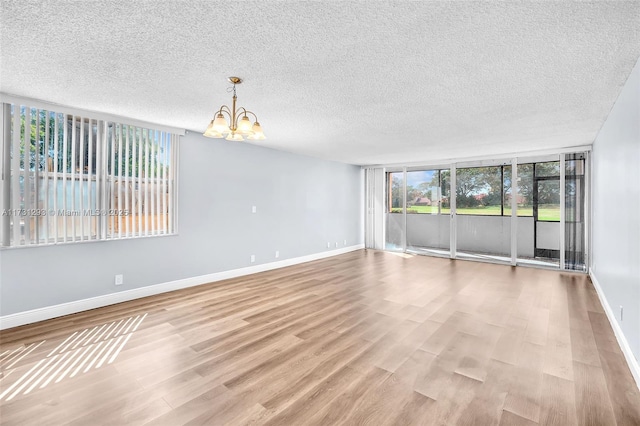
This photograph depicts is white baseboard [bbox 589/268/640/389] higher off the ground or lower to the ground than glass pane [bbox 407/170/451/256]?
lower

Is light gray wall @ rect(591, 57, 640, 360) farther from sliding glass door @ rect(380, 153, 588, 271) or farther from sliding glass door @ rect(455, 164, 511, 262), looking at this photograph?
sliding glass door @ rect(455, 164, 511, 262)

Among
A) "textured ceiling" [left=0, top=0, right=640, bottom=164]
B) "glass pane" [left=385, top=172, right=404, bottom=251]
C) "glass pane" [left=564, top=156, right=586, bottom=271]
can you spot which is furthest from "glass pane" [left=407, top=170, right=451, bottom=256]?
"textured ceiling" [left=0, top=0, right=640, bottom=164]

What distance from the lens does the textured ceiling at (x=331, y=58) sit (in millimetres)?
1738

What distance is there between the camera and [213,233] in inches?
194

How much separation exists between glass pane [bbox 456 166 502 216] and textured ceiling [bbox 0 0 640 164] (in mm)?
2762

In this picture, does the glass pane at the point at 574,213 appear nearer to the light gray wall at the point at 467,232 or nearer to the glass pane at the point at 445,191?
the light gray wall at the point at 467,232

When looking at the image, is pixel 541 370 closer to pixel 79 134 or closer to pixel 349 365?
pixel 349 365

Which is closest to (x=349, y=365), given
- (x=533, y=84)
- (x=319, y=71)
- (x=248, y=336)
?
(x=248, y=336)

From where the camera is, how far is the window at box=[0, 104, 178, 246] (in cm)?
320

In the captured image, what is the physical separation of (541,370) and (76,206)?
501cm

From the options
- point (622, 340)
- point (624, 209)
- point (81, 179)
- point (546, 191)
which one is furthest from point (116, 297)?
point (546, 191)

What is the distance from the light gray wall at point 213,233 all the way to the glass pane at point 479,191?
9.40 ft

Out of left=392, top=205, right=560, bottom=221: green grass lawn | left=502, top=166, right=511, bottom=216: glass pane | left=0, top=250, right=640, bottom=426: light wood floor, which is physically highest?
left=502, top=166, right=511, bottom=216: glass pane

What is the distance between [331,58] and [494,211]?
6.01 metres
